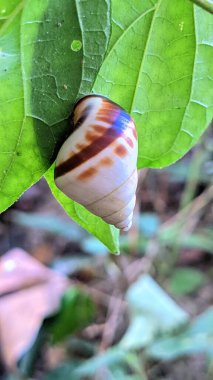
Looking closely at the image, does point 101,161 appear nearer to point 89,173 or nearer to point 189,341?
point 89,173

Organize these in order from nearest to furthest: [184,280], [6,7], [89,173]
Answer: [6,7] → [89,173] → [184,280]

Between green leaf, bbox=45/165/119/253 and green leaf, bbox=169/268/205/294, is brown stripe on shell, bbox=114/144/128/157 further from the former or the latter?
green leaf, bbox=169/268/205/294

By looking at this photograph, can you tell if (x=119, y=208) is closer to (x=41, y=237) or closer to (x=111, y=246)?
(x=111, y=246)

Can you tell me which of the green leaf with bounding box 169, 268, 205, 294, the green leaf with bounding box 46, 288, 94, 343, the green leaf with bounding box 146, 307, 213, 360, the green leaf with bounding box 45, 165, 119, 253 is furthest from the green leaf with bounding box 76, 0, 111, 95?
the green leaf with bounding box 169, 268, 205, 294

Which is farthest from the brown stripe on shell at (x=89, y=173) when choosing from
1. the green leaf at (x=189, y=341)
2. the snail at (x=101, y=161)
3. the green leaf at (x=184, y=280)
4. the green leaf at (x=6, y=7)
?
the green leaf at (x=184, y=280)

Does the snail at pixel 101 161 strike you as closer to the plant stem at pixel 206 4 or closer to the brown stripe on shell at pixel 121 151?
the brown stripe on shell at pixel 121 151

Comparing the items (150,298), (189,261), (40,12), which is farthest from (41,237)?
(40,12)

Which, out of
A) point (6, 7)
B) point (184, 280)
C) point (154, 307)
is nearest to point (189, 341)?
point (154, 307)
